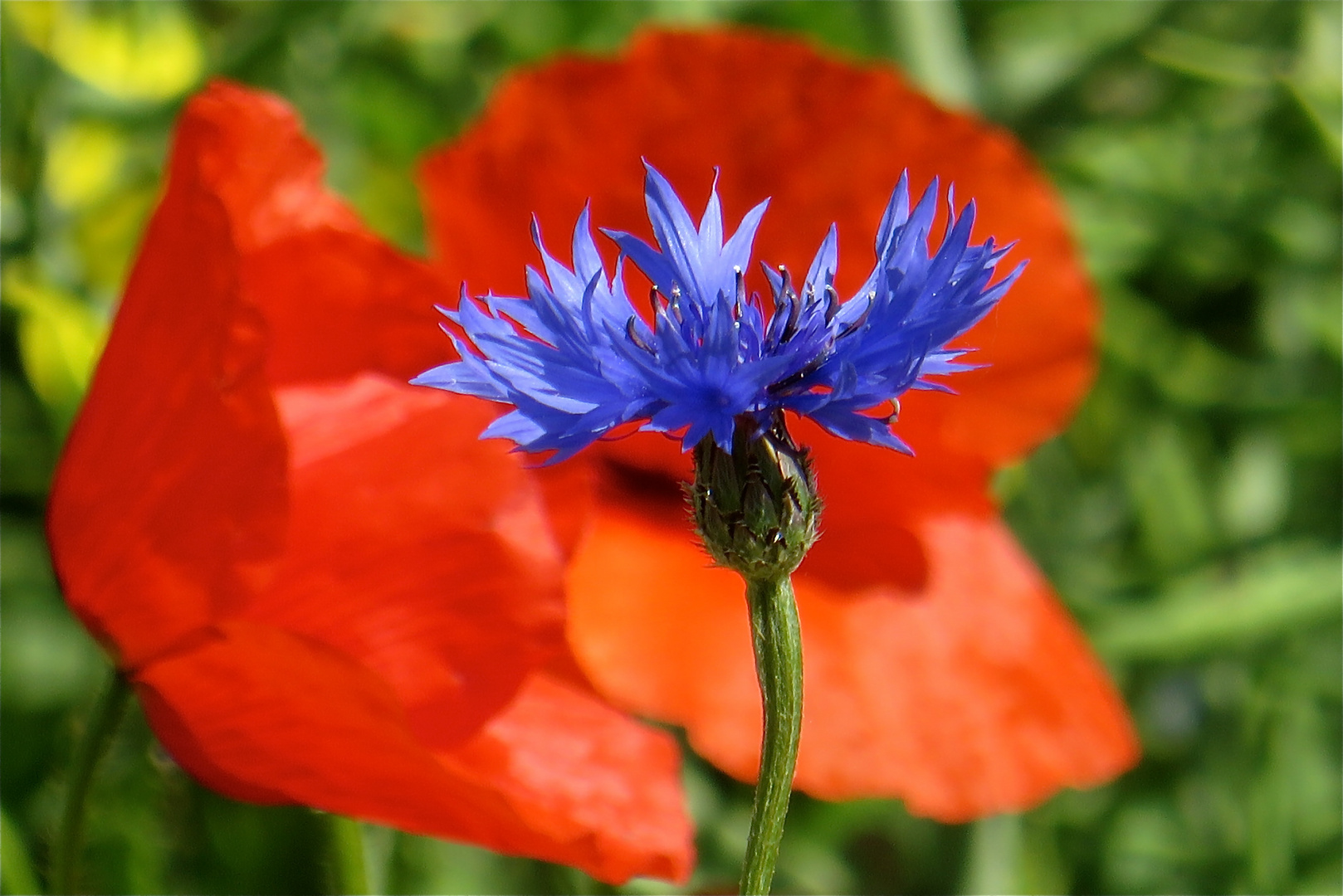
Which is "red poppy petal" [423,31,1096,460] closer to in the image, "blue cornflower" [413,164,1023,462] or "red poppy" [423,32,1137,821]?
"red poppy" [423,32,1137,821]

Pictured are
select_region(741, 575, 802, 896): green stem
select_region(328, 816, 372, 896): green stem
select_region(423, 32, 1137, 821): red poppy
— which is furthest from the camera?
select_region(423, 32, 1137, 821): red poppy

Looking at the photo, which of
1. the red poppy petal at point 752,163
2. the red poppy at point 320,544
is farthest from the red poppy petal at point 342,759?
the red poppy petal at point 752,163

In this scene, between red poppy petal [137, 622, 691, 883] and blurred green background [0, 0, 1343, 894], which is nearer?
red poppy petal [137, 622, 691, 883]

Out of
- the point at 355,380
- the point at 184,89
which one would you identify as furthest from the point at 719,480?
the point at 184,89

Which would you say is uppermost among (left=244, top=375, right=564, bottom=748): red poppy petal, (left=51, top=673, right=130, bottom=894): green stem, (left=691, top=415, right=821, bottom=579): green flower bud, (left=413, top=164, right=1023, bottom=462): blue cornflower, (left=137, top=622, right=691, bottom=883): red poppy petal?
(left=413, top=164, right=1023, bottom=462): blue cornflower

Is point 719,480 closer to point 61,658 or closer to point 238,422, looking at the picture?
point 238,422

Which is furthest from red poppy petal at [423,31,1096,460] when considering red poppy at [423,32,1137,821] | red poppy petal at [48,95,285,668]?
red poppy petal at [48,95,285,668]
